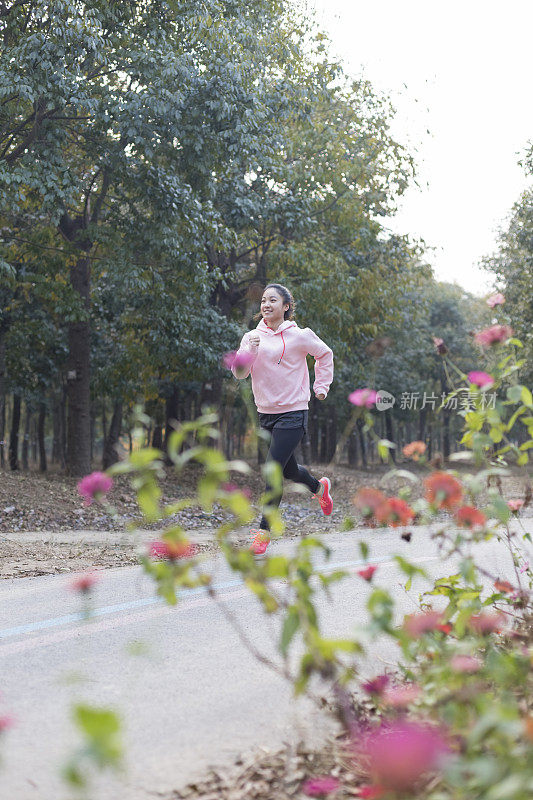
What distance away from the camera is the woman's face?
7453 mm

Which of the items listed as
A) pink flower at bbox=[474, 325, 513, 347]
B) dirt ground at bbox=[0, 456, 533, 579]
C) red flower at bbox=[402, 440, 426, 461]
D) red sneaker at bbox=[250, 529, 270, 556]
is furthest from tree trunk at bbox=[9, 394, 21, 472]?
pink flower at bbox=[474, 325, 513, 347]

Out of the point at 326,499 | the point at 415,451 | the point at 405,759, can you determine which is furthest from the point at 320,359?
the point at 405,759

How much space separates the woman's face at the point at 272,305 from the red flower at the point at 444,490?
4.67m

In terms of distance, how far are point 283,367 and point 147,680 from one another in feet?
12.7

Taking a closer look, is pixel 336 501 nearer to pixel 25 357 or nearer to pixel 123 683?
pixel 25 357

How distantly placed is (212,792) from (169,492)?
16297 mm

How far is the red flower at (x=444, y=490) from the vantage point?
284 cm

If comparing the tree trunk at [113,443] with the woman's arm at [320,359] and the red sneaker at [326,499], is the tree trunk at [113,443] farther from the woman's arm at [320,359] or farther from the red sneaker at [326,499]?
the woman's arm at [320,359]

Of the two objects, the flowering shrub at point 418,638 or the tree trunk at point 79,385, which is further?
the tree trunk at point 79,385

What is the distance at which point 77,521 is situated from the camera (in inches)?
535

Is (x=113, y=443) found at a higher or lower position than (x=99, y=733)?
lower

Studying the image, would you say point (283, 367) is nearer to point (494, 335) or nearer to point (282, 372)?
point (282, 372)

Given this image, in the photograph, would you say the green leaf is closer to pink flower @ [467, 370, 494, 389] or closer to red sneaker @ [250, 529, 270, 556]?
pink flower @ [467, 370, 494, 389]

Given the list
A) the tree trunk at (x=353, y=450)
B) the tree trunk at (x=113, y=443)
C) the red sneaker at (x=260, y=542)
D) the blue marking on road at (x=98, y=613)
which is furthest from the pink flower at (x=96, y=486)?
the tree trunk at (x=353, y=450)
